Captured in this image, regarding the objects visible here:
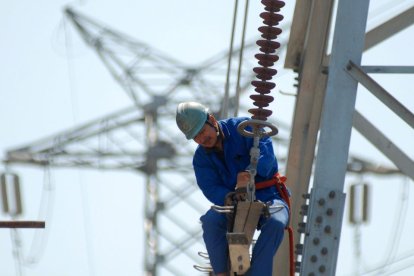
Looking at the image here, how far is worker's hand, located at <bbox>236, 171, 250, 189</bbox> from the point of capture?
41.2 feet

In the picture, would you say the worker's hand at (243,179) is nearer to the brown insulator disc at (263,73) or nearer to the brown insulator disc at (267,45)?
the brown insulator disc at (263,73)

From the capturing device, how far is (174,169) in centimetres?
3466

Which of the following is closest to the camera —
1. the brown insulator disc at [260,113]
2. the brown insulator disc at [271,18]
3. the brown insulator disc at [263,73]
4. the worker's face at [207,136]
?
the worker's face at [207,136]

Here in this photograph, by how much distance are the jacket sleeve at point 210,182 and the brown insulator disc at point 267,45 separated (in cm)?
88

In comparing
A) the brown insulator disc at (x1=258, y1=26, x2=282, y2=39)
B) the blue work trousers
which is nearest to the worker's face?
the blue work trousers

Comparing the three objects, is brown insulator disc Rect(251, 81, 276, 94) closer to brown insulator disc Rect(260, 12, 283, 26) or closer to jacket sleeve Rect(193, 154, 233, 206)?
brown insulator disc Rect(260, 12, 283, 26)

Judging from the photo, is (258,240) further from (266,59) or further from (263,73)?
(266,59)

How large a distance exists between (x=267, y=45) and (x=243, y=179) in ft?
3.50

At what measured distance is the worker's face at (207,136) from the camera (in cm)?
1269

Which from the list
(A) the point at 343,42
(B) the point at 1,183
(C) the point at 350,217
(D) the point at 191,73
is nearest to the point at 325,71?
(A) the point at 343,42

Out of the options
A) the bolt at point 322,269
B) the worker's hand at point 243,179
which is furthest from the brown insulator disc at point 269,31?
the bolt at point 322,269

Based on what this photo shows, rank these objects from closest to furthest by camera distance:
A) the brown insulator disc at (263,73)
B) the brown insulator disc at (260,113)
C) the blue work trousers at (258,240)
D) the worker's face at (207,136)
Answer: the blue work trousers at (258,240)
the worker's face at (207,136)
the brown insulator disc at (260,113)
the brown insulator disc at (263,73)

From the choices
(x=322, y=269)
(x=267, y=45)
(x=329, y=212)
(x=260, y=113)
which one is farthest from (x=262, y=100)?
(x=322, y=269)

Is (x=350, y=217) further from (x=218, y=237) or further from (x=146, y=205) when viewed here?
(x=218, y=237)
